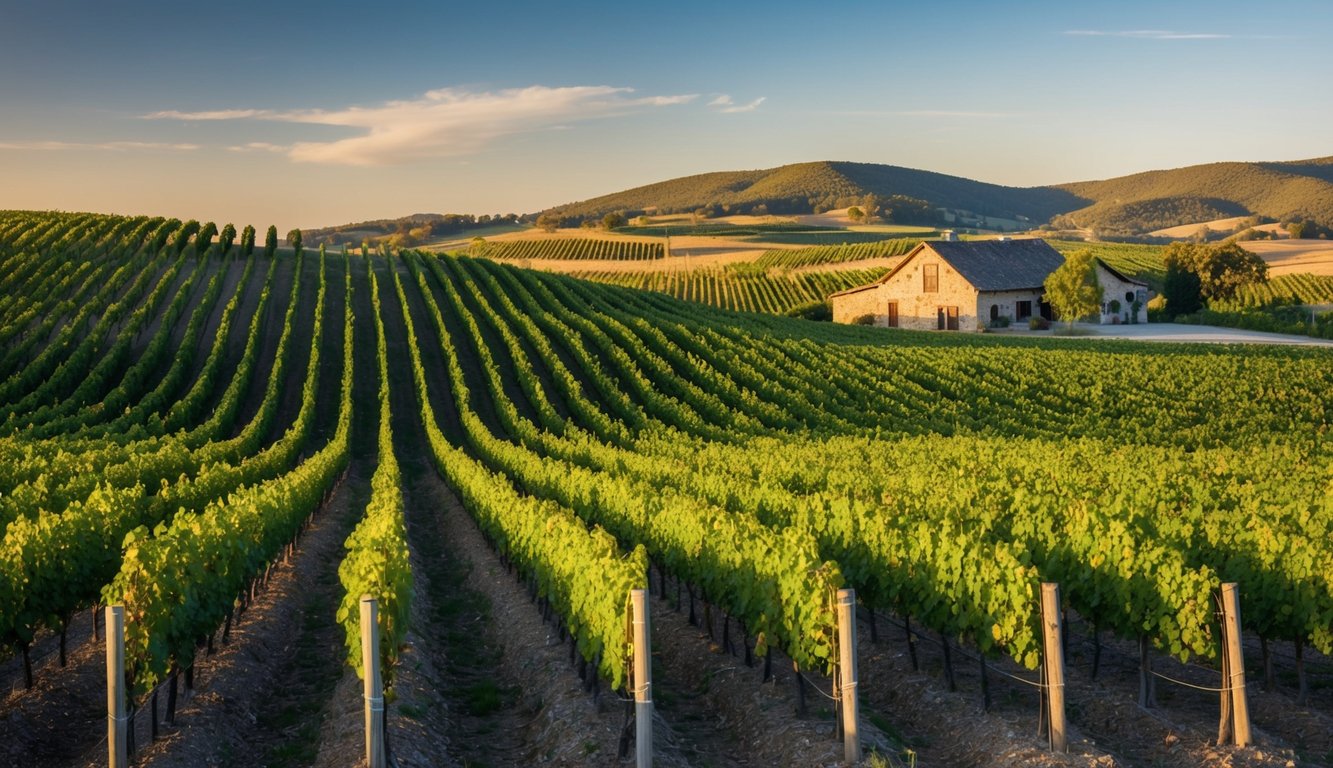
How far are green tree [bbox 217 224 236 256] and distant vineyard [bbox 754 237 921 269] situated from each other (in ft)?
212

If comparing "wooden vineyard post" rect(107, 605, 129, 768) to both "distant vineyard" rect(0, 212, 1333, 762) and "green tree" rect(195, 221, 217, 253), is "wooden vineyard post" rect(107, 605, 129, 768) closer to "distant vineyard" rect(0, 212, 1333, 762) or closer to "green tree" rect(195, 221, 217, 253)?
"distant vineyard" rect(0, 212, 1333, 762)

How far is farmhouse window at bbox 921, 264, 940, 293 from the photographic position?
75312 mm

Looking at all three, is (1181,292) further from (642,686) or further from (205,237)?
(642,686)

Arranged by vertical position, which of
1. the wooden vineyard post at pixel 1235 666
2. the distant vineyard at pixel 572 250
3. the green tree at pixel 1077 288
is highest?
the distant vineyard at pixel 572 250

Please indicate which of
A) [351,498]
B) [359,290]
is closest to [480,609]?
[351,498]

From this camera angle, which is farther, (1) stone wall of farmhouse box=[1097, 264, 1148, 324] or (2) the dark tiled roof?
(2) the dark tiled roof

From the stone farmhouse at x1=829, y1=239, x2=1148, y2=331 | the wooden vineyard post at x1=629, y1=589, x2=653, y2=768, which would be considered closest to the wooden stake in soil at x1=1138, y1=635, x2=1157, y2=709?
the wooden vineyard post at x1=629, y1=589, x2=653, y2=768

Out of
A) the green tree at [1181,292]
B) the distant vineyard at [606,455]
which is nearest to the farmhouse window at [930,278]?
the distant vineyard at [606,455]

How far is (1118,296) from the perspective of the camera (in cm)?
7475

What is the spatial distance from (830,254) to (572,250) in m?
41.5

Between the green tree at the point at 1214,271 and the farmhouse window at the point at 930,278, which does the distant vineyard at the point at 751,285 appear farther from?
the green tree at the point at 1214,271

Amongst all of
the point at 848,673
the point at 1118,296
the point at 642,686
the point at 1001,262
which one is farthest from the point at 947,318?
the point at 642,686

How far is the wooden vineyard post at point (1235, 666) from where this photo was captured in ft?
35.0

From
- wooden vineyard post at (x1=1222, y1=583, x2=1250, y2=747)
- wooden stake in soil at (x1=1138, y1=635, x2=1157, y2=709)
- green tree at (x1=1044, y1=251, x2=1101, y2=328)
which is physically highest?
green tree at (x1=1044, y1=251, x2=1101, y2=328)
